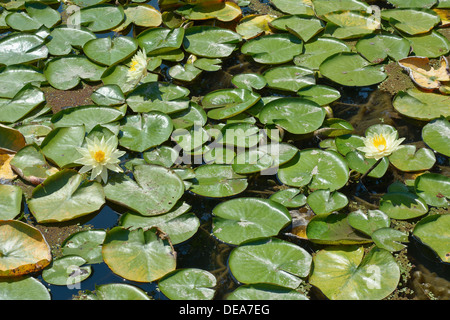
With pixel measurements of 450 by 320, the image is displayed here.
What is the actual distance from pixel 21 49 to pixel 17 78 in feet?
1.51

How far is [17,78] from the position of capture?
4.08 m

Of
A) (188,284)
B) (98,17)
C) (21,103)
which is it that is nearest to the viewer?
(188,284)

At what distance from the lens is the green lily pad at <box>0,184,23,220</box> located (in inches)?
120

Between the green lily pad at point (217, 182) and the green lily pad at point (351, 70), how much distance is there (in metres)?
1.42

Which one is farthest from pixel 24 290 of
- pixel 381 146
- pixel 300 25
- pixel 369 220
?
pixel 300 25

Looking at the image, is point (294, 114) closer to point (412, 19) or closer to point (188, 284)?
point (188, 284)

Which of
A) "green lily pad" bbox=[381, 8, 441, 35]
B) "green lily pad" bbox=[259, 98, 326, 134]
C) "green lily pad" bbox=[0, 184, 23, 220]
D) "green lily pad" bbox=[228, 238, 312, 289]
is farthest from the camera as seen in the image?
"green lily pad" bbox=[381, 8, 441, 35]

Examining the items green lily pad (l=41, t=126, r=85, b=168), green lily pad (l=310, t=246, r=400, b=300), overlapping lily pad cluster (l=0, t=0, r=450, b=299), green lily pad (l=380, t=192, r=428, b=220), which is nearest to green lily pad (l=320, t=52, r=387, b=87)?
overlapping lily pad cluster (l=0, t=0, r=450, b=299)

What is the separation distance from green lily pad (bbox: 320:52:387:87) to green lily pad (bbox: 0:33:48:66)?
273 centimetres

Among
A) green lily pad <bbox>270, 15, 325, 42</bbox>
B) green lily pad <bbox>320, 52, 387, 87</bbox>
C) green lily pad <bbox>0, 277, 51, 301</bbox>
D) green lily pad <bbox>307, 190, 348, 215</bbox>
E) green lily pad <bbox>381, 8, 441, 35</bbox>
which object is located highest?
green lily pad <bbox>381, 8, 441, 35</bbox>

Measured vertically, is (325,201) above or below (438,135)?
below

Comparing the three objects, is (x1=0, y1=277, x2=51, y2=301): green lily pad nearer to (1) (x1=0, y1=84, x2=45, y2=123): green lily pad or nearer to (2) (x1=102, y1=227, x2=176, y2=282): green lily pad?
(2) (x1=102, y1=227, x2=176, y2=282): green lily pad
